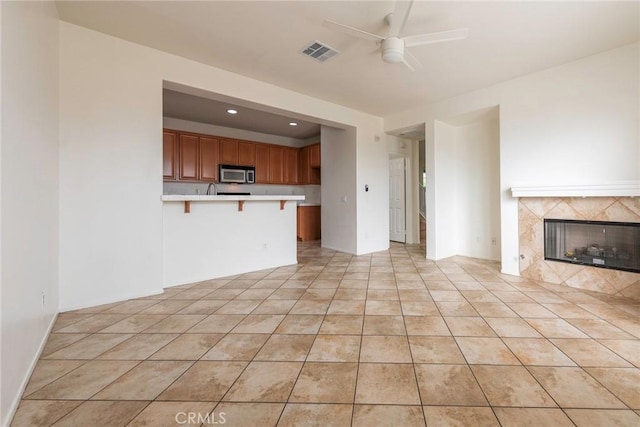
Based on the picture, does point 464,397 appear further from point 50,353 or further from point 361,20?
point 361,20

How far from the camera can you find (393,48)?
2590 millimetres

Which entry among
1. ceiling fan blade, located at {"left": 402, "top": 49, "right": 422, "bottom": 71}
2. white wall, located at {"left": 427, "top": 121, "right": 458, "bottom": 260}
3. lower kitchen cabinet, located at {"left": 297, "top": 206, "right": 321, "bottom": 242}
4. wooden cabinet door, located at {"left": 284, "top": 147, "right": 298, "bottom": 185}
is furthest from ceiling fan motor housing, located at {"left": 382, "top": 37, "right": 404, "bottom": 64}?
wooden cabinet door, located at {"left": 284, "top": 147, "right": 298, "bottom": 185}

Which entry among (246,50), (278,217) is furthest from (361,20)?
(278,217)

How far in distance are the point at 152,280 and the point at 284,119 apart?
3969 millimetres

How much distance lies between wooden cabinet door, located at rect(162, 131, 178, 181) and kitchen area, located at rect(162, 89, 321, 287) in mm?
18

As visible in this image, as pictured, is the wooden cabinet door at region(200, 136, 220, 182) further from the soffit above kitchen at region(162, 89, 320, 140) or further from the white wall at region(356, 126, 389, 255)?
the white wall at region(356, 126, 389, 255)

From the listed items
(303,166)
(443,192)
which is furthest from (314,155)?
(443,192)

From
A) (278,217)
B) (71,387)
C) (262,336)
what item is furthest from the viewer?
(278,217)

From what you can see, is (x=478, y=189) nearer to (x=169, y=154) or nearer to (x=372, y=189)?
(x=372, y=189)

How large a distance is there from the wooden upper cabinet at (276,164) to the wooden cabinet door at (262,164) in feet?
0.37

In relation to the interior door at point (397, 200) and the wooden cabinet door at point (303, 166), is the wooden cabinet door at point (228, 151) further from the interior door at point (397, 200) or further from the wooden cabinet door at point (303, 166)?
the interior door at point (397, 200)

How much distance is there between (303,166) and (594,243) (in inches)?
232

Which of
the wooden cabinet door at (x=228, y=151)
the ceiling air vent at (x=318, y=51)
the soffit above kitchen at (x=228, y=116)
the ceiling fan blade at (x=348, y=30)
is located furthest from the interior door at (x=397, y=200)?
the ceiling fan blade at (x=348, y=30)

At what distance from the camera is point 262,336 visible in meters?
2.13
